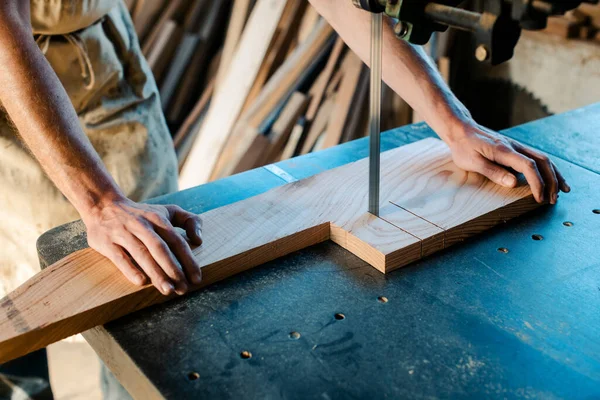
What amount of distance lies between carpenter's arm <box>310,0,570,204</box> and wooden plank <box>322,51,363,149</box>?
5.45 feet

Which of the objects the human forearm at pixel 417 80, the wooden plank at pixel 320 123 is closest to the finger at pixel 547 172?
the human forearm at pixel 417 80

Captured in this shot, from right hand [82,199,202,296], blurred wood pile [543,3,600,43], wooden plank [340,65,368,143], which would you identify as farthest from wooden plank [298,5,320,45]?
right hand [82,199,202,296]

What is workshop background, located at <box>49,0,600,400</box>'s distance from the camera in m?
3.35

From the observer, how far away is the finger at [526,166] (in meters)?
1.43

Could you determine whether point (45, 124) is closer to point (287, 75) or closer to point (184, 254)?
point (184, 254)

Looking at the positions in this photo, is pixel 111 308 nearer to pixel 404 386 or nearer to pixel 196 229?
pixel 196 229

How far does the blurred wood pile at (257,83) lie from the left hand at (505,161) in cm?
191

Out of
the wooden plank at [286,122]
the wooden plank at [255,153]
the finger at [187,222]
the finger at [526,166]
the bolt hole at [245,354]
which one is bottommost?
the wooden plank at [255,153]

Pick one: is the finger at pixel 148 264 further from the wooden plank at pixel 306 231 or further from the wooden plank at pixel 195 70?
the wooden plank at pixel 195 70

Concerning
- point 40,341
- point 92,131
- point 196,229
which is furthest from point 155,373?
point 92,131

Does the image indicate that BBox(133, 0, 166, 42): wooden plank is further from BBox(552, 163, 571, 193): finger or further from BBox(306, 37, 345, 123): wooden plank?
BBox(552, 163, 571, 193): finger

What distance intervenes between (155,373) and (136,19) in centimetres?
→ 318

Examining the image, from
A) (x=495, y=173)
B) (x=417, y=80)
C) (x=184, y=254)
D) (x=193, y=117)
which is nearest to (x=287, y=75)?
(x=193, y=117)

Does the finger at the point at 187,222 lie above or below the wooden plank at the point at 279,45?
above
